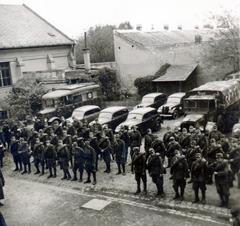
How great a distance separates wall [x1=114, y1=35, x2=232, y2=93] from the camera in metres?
30.5

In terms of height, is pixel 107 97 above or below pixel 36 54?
below

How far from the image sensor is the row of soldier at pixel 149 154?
12.4 meters

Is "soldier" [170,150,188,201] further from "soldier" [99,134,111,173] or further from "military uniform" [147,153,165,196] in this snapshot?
"soldier" [99,134,111,173]

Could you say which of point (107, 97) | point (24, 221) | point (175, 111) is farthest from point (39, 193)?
point (107, 97)

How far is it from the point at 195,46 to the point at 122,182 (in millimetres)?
19518

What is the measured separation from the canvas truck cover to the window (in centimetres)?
1802

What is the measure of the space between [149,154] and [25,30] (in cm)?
2573

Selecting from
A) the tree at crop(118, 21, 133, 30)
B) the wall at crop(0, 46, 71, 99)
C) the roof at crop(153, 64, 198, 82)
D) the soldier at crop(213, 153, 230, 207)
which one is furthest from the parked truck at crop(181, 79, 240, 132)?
the tree at crop(118, 21, 133, 30)

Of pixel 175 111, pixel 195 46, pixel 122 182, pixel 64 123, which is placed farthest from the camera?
pixel 195 46

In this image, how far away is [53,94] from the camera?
2631 cm

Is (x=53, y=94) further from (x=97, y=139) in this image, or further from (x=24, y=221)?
(x=24, y=221)

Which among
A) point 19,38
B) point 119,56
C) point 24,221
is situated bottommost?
point 24,221

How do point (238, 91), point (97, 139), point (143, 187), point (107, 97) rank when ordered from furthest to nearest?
point (107, 97) < point (238, 91) < point (97, 139) < point (143, 187)

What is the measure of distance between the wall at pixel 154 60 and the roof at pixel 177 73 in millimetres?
889
